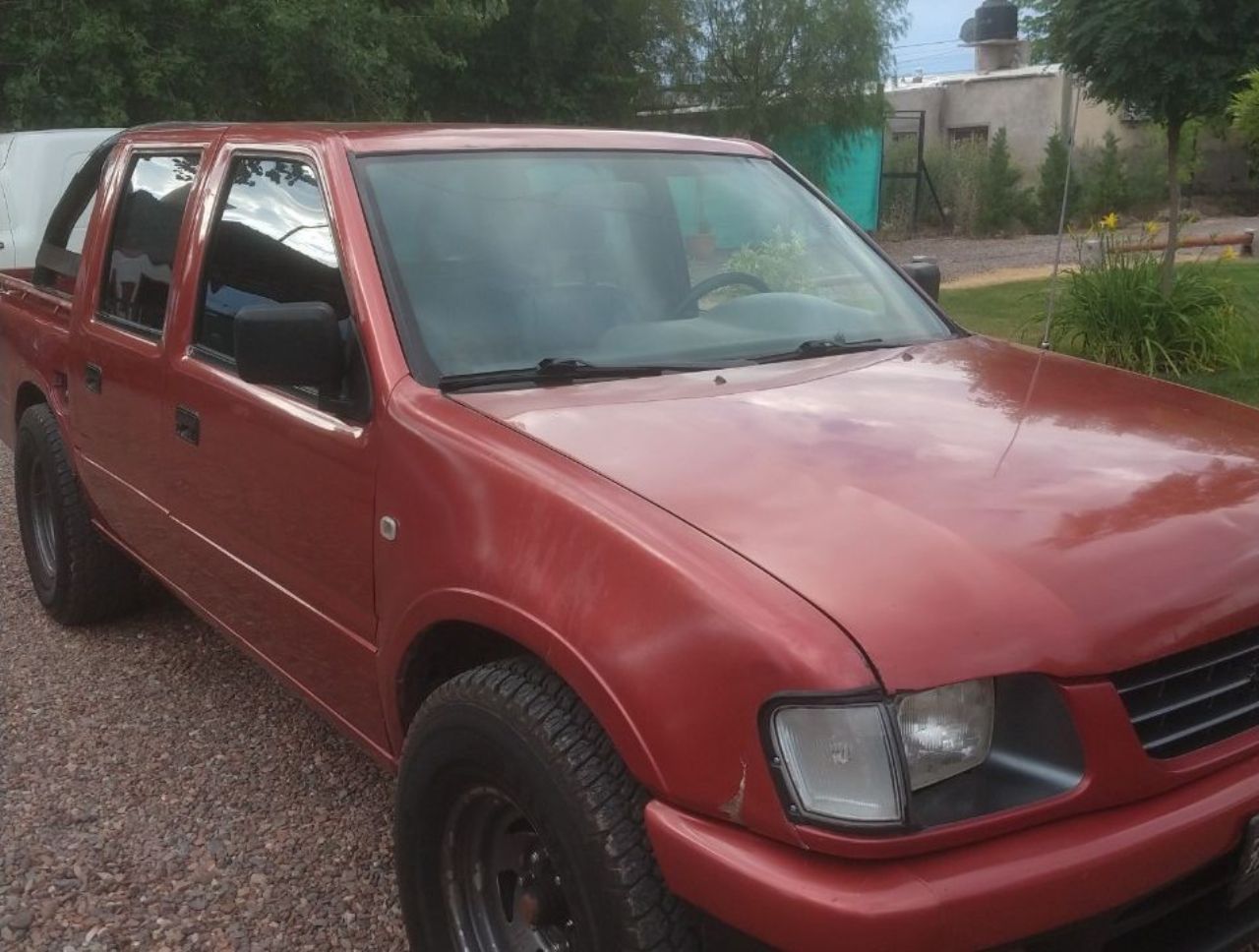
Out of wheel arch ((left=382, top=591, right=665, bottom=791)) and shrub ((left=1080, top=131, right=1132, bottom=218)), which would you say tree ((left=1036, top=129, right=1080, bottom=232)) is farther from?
wheel arch ((left=382, top=591, right=665, bottom=791))

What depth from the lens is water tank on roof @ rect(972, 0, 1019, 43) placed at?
37438 millimetres

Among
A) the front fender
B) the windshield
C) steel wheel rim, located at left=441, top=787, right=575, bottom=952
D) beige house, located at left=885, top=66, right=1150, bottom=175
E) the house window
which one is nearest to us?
the front fender

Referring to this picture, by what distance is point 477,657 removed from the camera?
2629 millimetres

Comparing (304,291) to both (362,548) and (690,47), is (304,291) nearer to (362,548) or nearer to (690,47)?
(362,548)

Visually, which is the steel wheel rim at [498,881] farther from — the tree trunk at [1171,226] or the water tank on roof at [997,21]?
the water tank on roof at [997,21]

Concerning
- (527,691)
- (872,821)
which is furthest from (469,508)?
(872,821)

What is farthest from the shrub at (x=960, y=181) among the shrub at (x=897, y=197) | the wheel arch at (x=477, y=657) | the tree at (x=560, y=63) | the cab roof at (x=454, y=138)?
the wheel arch at (x=477, y=657)

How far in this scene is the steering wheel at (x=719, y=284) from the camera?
3.37 m

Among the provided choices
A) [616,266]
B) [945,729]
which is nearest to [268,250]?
[616,266]

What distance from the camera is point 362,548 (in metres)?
2.80

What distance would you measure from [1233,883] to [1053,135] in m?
27.2

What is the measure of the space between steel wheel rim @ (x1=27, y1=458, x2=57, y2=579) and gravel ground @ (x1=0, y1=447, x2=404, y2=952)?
368mm

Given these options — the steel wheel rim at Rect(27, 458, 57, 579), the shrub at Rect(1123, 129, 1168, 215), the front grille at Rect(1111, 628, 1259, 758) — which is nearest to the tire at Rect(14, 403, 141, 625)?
the steel wheel rim at Rect(27, 458, 57, 579)

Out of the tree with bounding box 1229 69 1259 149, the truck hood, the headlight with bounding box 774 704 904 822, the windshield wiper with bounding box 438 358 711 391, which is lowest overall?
the headlight with bounding box 774 704 904 822
